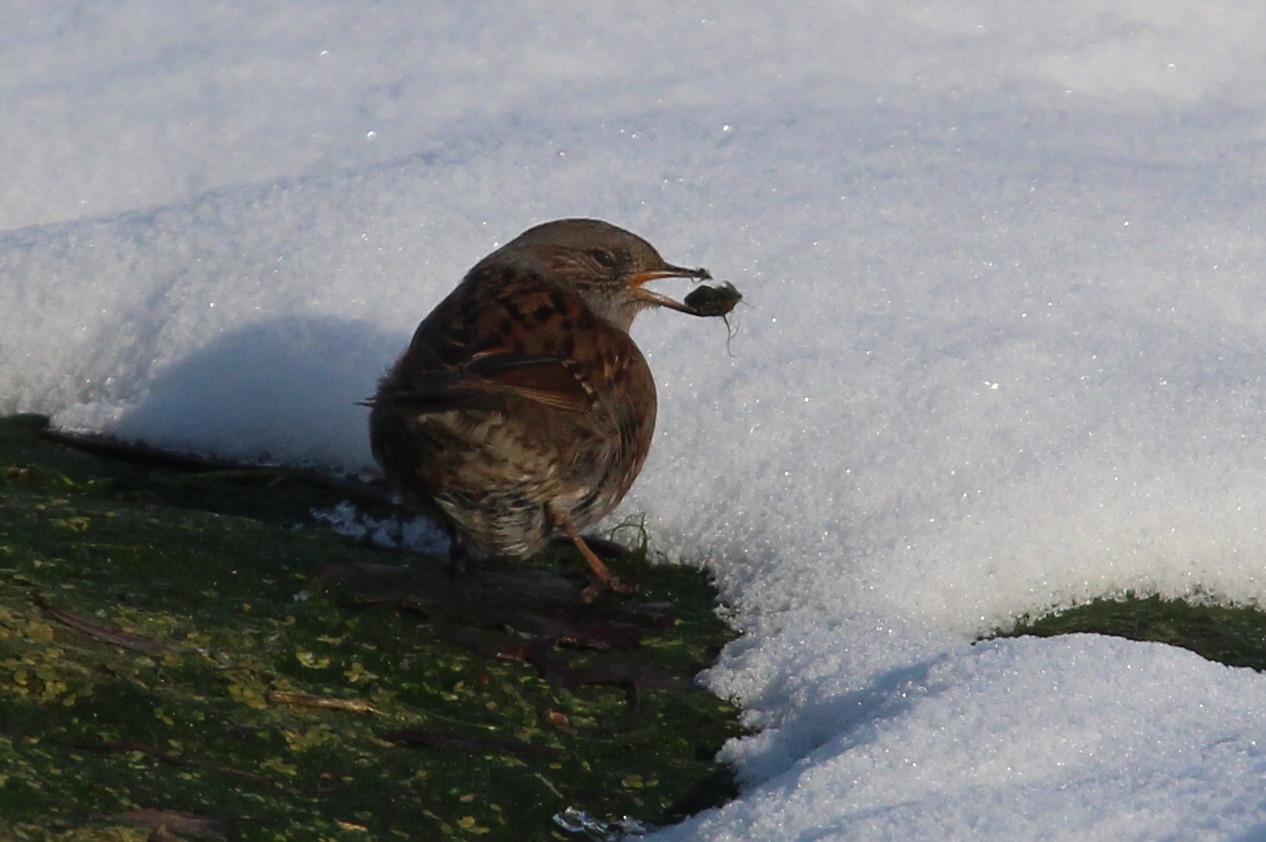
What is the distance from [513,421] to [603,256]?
1237 mm

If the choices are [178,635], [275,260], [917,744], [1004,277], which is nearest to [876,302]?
[1004,277]

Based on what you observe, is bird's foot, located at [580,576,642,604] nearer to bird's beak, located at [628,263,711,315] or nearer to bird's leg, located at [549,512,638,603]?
bird's leg, located at [549,512,638,603]

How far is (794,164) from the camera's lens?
639 cm

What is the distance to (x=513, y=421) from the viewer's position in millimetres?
4406

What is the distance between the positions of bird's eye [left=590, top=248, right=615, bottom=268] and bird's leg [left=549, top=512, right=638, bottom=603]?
1.15 metres

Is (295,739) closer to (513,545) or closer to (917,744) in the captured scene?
(917,744)

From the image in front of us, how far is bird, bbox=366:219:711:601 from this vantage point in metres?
4.34

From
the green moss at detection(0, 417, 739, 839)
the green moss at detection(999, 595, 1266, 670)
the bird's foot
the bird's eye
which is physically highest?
the bird's eye

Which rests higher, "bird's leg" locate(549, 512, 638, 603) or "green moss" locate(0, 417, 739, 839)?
"green moss" locate(0, 417, 739, 839)

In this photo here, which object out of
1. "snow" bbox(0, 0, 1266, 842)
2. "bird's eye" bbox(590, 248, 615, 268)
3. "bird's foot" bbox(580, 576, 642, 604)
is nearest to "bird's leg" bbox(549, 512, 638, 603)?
"bird's foot" bbox(580, 576, 642, 604)

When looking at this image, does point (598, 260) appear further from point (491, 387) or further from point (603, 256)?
point (491, 387)

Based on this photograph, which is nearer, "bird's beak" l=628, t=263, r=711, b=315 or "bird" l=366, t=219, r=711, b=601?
"bird" l=366, t=219, r=711, b=601

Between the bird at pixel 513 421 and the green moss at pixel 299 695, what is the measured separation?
0.68 feet

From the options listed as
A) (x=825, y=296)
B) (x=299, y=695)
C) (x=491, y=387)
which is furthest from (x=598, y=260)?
(x=299, y=695)
